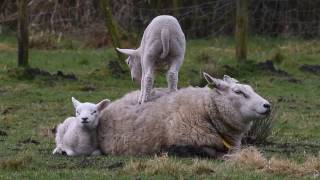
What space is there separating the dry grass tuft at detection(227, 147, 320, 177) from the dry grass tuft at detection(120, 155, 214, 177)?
1.59 ft

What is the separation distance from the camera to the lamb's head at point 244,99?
10.7 m

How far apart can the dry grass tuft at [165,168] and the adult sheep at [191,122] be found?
1.32 metres

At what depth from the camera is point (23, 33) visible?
2272 centimetres

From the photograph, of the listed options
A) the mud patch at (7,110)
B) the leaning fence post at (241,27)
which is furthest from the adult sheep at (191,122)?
the leaning fence post at (241,27)

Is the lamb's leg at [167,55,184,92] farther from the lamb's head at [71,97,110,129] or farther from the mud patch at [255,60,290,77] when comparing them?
the mud patch at [255,60,290,77]

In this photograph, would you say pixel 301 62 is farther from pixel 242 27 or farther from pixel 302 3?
pixel 302 3

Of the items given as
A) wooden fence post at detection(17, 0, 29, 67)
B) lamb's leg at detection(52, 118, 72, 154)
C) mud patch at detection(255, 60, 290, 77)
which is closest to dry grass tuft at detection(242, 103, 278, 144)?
lamb's leg at detection(52, 118, 72, 154)

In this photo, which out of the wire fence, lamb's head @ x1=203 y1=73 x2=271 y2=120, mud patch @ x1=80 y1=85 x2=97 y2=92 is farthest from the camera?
the wire fence

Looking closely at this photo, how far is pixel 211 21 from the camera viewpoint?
34438mm

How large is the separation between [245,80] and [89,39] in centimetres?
1029

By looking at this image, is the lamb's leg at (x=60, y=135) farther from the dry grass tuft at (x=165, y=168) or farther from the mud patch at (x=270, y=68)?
the mud patch at (x=270, y=68)

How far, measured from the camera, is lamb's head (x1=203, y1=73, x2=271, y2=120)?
10.7 m

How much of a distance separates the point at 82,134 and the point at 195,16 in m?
23.2

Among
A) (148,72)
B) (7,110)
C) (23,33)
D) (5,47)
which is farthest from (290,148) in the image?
(5,47)
